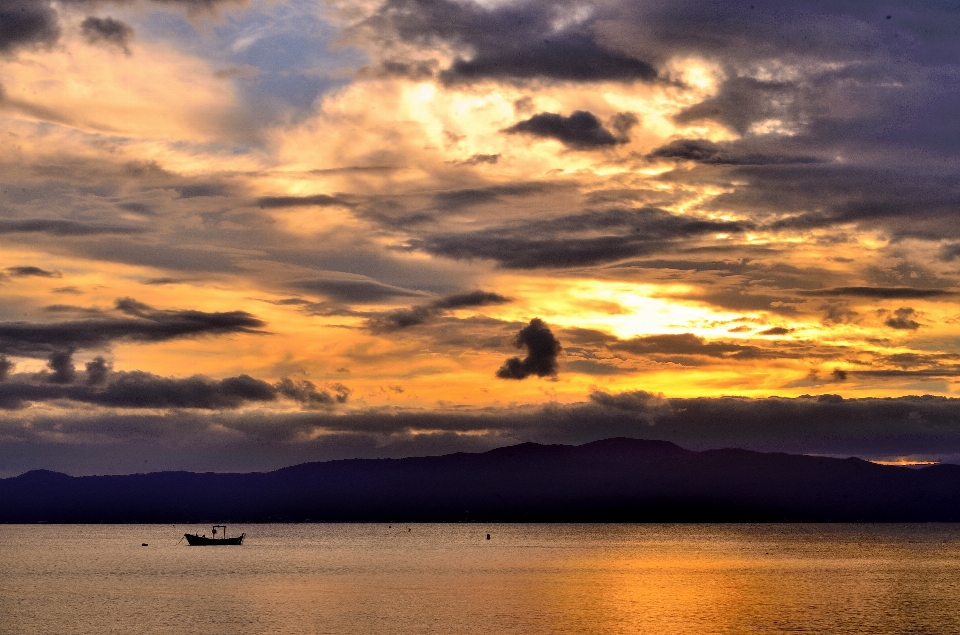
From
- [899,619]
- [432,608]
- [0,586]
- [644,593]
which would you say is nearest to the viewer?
[899,619]

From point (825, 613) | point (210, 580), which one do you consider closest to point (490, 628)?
point (825, 613)

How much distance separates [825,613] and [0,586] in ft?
459

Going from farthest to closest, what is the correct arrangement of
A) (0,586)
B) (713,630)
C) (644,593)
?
(0,586) → (644,593) → (713,630)

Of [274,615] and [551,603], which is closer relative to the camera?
[274,615]

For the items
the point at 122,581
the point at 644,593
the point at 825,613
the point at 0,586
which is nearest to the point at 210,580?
the point at 122,581

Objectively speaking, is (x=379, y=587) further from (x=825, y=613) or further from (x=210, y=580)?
(x=825, y=613)

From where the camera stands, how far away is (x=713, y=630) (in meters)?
122

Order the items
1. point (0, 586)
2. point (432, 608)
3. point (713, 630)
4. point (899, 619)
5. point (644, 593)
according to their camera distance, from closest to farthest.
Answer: point (713, 630), point (899, 619), point (432, 608), point (644, 593), point (0, 586)

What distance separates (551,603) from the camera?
151125 mm

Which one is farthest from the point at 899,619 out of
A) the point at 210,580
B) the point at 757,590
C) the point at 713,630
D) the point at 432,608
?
the point at 210,580

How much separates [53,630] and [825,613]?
311 ft

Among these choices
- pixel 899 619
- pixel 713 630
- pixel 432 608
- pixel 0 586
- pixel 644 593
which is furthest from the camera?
pixel 0 586

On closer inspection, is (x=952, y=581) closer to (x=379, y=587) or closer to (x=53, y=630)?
(x=379, y=587)

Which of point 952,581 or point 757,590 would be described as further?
point 952,581
